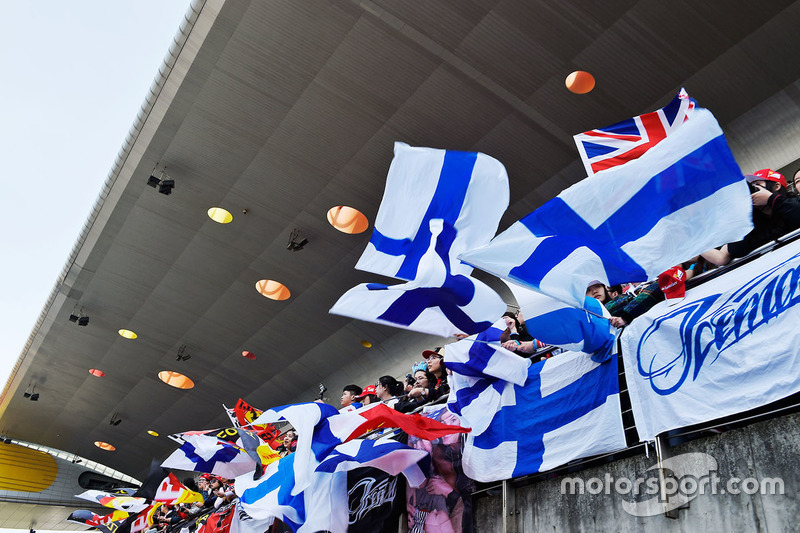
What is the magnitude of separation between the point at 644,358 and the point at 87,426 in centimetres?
2525

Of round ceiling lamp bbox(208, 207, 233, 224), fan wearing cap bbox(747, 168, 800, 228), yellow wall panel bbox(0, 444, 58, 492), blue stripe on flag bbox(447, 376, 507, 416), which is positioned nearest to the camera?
fan wearing cap bbox(747, 168, 800, 228)

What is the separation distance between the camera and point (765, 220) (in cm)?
510

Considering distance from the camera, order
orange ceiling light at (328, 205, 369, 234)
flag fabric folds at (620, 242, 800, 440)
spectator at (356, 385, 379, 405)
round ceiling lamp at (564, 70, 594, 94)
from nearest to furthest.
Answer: flag fabric folds at (620, 242, 800, 440) → spectator at (356, 385, 379, 405) → round ceiling lamp at (564, 70, 594, 94) → orange ceiling light at (328, 205, 369, 234)

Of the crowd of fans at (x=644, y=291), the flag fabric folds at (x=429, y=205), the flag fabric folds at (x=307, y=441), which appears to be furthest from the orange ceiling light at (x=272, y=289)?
the flag fabric folds at (x=429, y=205)

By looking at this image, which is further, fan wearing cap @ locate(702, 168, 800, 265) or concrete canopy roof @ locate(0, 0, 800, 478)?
concrete canopy roof @ locate(0, 0, 800, 478)

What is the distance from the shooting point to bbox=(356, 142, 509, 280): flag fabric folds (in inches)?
235

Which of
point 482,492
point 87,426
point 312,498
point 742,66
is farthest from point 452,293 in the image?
point 87,426

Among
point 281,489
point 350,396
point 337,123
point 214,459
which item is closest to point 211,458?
point 214,459

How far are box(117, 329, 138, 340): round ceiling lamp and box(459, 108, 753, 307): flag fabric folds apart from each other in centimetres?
1582

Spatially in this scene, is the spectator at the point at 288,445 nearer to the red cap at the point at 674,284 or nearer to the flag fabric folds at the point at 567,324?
the flag fabric folds at the point at 567,324

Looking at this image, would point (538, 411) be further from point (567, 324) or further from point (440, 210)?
point (440, 210)

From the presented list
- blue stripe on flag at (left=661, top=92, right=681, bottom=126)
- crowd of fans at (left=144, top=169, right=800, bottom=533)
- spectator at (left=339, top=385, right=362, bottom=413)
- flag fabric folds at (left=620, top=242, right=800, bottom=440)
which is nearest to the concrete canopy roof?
blue stripe on flag at (left=661, top=92, right=681, bottom=126)

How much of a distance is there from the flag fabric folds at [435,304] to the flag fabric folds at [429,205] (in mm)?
363

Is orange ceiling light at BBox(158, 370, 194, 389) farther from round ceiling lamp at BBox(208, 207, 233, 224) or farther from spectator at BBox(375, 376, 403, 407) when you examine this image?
spectator at BBox(375, 376, 403, 407)
